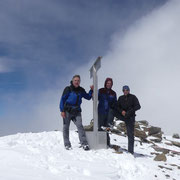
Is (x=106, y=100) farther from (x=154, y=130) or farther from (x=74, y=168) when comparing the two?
(x=154, y=130)

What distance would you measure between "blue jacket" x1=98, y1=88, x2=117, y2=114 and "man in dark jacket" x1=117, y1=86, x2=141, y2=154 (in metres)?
0.32

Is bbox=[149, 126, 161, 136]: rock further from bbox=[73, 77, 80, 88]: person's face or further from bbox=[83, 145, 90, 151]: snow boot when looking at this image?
bbox=[73, 77, 80, 88]: person's face

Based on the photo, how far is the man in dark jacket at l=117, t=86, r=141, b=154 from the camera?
21.9ft

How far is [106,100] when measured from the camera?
718 centimetres

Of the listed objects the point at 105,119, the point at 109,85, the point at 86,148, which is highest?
the point at 109,85

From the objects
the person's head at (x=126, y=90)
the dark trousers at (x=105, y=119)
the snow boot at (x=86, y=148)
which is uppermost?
the person's head at (x=126, y=90)

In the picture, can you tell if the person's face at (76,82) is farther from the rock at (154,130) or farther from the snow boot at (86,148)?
the rock at (154,130)

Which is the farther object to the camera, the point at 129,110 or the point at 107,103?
the point at 107,103

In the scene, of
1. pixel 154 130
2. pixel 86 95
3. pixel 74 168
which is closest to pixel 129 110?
pixel 86 95

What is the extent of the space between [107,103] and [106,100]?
0.37 ft

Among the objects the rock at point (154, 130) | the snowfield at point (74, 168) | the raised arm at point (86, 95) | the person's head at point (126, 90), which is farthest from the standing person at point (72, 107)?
the rock at point (154, 130)

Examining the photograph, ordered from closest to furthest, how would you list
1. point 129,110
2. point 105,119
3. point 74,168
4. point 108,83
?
1. point 74,168
2. point 129,110
3. point 108,83
4. point 105,119

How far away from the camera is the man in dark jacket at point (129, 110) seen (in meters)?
6.69

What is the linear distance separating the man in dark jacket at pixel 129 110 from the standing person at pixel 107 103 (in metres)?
0.33
